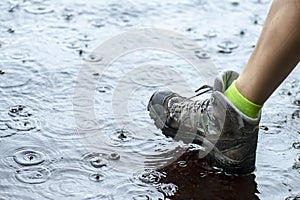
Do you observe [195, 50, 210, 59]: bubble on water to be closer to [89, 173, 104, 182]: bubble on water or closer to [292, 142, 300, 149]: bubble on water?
[292, 142, 300, 149]: bubble on water

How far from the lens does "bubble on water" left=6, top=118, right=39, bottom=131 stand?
2926 mm

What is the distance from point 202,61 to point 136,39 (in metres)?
0.47

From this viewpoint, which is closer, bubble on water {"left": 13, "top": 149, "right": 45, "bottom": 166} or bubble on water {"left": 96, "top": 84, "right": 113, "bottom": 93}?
bubble on water {"left": 13, "top": 149, "right": 45, "bottom": 166}

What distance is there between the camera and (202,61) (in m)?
3.71

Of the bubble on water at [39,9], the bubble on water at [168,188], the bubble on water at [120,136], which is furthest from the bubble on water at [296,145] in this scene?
the bubble on water at [39,9]

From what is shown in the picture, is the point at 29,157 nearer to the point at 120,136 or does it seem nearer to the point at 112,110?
the point at 120,136

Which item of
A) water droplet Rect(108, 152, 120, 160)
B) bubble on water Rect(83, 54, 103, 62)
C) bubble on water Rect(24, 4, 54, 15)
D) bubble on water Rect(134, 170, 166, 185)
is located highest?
bubble on water Rect(24, 4, 54, 15)

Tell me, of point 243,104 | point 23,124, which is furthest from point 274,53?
point 23,124

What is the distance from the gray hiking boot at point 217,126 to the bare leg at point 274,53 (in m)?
0.13

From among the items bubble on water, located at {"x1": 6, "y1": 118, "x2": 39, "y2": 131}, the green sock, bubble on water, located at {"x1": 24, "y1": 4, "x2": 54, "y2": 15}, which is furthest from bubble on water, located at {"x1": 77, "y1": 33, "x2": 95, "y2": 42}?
the green sock

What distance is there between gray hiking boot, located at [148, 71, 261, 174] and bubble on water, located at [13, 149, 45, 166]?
0.61 m

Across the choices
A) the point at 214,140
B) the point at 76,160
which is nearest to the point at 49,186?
the point at 76,160

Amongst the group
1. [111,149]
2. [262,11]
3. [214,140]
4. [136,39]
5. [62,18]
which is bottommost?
[214,140]

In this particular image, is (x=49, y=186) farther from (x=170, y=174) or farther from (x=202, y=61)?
(x=202, y=61)
